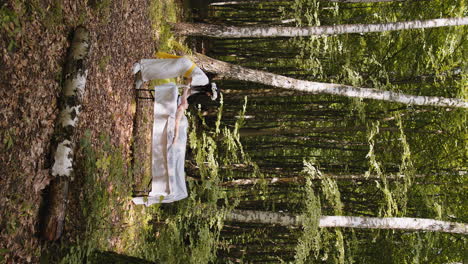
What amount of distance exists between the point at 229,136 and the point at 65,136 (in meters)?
3.20

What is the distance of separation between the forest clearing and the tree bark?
32 millimetres

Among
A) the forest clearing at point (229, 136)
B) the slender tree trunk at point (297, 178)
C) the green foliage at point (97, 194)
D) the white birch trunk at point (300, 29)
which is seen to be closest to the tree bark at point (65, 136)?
the forest clearing at point (229, 136)

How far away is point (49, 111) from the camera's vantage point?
13.6ft

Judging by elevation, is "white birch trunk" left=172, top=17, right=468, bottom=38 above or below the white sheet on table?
above

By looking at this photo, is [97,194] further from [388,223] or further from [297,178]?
[388,223]

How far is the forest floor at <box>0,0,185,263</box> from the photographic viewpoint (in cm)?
353

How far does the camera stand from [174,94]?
5.98m

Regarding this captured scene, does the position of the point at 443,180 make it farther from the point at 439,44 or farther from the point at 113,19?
the point at 113,19

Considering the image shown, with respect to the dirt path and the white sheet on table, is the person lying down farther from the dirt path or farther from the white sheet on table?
the dirt path

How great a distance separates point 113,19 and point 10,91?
2.64 m

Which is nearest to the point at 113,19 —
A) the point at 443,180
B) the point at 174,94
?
the point at 174,94

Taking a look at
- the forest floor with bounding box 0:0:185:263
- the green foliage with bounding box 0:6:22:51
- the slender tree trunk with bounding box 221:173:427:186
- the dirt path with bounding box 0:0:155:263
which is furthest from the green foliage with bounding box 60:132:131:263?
the slender tree trunk with bounding box 221:173:427:186

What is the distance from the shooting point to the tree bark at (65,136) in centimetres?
408

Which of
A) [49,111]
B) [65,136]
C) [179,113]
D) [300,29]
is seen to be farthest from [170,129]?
[300,29]
